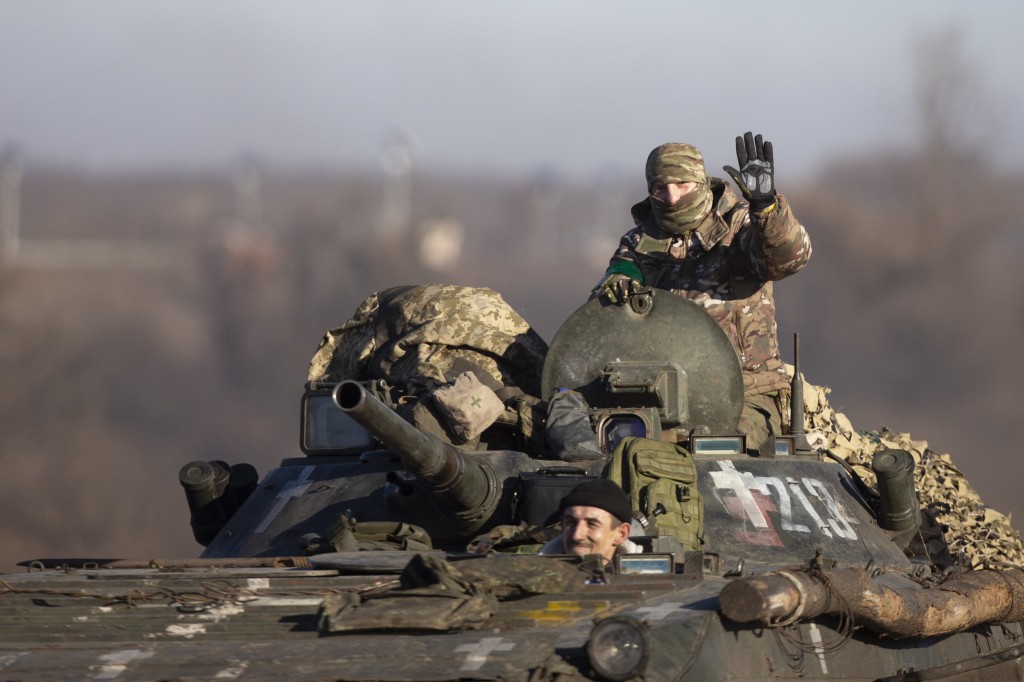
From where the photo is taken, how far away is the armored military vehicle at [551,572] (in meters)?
8.92

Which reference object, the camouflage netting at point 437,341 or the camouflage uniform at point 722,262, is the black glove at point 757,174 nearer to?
the camouflage uniform at point 722,262

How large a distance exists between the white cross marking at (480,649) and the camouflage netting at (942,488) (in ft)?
21.7

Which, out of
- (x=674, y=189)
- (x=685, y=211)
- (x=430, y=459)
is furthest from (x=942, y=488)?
(x=430, y=459)

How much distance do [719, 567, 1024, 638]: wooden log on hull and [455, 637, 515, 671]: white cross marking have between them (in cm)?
96

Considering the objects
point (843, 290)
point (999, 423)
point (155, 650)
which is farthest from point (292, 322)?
point (155, 650)

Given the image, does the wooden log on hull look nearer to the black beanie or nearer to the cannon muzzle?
the black beanie

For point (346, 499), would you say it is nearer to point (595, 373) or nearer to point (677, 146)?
point (595, 373)

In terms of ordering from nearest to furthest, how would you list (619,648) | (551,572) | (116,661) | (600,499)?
(619,648) → (116,661) → (551,572) → (600,499)

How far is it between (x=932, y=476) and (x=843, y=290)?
13.3 metres

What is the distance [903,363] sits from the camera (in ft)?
96.5

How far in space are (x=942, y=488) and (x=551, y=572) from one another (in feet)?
24.0

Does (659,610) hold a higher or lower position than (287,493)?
lower

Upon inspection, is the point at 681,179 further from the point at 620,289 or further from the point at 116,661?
the point at 116,661

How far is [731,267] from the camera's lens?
13977 mm
